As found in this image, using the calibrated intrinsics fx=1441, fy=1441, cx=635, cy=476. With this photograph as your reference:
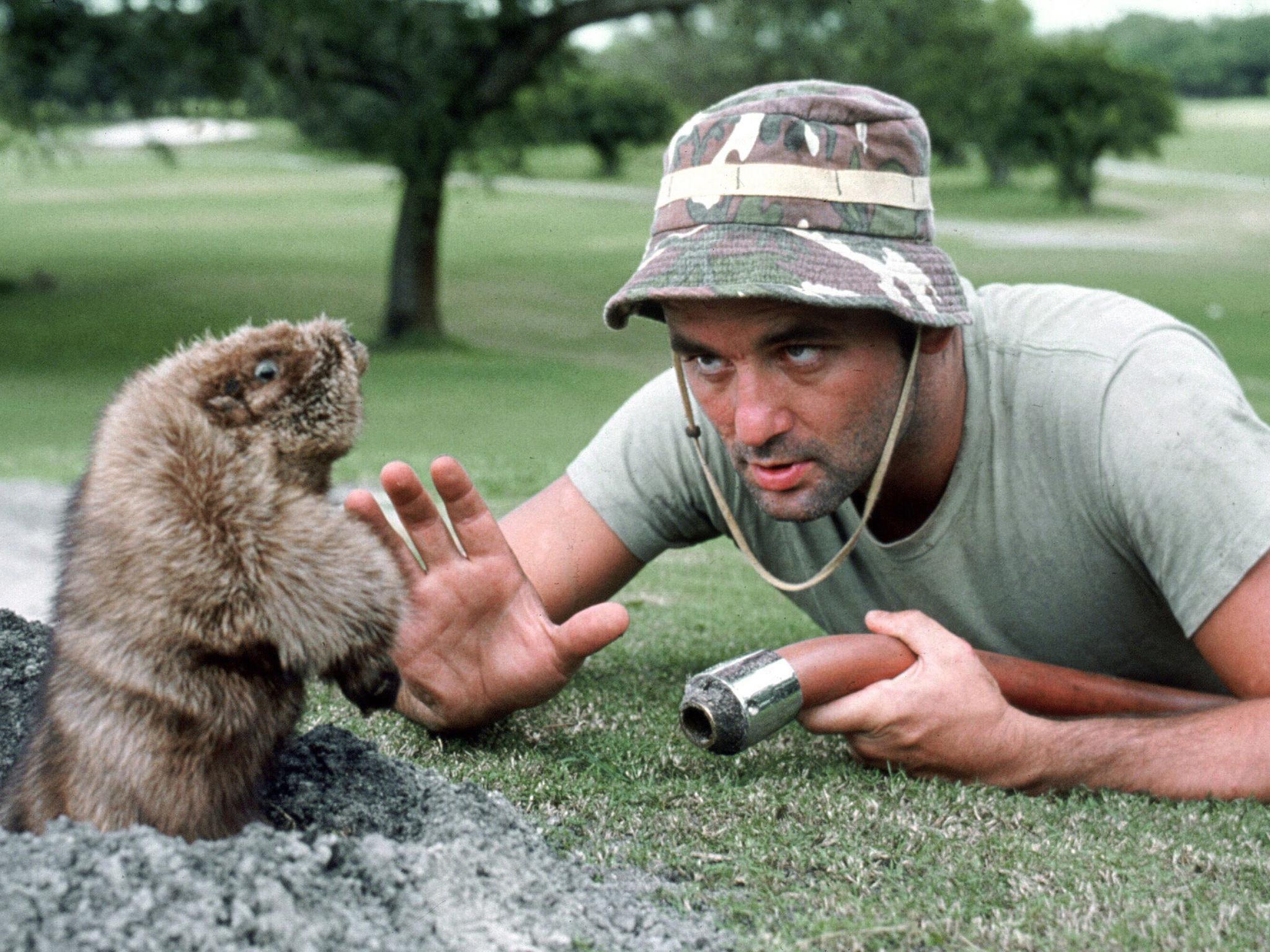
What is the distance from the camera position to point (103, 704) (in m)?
2.70

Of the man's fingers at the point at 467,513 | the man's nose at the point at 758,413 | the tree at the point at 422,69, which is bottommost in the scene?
the man's fingers at the point at 467,513

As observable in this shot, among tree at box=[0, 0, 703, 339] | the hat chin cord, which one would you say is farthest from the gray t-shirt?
tree at box=[0, 0, 703, 339]

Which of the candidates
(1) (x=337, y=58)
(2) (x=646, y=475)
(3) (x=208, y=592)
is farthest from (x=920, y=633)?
(1) (x=337, y=58)

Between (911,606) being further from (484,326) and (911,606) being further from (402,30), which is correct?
(484,326)

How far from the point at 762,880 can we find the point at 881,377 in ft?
4.26

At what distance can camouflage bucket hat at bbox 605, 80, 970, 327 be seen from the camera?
130 inches

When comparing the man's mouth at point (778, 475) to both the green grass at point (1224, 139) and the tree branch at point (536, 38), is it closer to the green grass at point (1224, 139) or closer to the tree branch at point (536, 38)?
the tree branch at point (536, 38)

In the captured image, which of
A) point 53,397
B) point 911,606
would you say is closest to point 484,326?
point 53,397

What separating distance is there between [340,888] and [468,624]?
47.7 inches

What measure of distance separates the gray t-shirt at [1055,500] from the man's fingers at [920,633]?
1.51 ft

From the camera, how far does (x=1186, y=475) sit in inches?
135

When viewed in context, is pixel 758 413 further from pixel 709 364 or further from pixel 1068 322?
pixel 1068 322

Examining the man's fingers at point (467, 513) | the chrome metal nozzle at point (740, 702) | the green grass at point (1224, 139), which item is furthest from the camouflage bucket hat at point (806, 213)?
the green grass at point (1224, 139)

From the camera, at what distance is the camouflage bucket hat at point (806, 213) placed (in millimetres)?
3311
